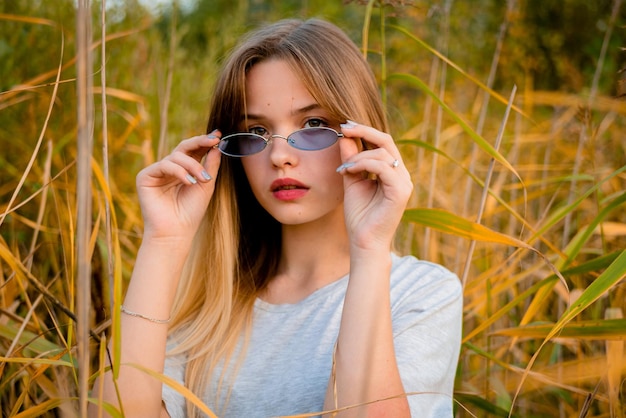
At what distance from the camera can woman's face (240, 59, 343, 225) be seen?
5.27 feet

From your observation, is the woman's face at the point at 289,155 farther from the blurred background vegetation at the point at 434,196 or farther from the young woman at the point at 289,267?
the blurred background vegetation at the point at 434,196

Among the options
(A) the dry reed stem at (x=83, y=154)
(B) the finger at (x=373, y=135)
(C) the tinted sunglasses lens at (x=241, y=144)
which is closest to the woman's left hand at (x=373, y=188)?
(B) the finger at (x=373, y=135)

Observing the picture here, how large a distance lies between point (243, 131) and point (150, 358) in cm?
64

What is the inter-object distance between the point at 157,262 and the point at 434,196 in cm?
150

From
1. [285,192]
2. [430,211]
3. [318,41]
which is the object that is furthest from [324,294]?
[318,41]

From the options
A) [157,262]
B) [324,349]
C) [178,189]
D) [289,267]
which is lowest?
[324,349]

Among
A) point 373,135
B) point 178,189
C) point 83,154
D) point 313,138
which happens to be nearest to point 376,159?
point 373,135

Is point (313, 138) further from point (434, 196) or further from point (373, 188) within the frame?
point (434, 196)

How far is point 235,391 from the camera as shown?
1.61m

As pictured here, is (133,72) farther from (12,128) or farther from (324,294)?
(324,294)

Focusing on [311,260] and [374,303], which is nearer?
[374,303]

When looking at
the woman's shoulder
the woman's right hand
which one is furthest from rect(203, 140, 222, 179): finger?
the woman's shoulder

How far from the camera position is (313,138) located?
61.6 inches

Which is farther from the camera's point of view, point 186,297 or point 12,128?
point 12,128
